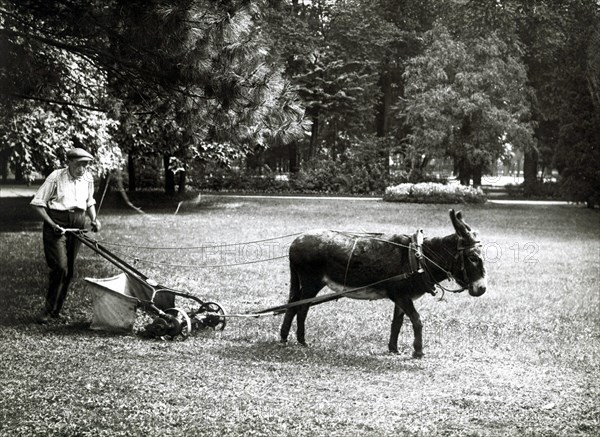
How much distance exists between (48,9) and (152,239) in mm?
8158

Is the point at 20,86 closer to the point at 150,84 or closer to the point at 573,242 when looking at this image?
the point at 150,84

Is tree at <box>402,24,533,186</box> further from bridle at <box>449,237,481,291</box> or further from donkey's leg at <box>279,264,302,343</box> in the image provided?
bridle at <box>449,237,481,291</box>

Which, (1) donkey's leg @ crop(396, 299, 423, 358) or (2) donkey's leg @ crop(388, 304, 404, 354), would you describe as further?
(2) donkey's leg @ crop(388, 304, 404, 354)

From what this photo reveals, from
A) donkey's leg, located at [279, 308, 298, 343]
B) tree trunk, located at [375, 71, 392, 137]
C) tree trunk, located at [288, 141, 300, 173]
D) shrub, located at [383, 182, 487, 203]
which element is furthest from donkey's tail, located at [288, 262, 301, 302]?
tree trunk, located at [375, 71, 392, 137]

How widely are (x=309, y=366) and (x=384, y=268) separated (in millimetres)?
1295

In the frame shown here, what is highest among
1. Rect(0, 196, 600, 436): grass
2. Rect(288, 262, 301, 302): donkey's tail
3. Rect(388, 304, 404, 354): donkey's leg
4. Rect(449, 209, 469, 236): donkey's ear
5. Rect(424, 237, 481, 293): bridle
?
Rect(449, 209, 469, 236): donkey's ear

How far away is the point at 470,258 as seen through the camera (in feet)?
23.8

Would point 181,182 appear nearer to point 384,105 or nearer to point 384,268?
point 384,105

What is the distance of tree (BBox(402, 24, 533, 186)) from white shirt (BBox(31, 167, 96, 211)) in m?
23.3

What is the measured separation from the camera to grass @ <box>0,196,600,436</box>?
560 centimetres

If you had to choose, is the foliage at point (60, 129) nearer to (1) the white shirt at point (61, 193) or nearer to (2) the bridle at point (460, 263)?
(1) the white shirt at point (61, 193)

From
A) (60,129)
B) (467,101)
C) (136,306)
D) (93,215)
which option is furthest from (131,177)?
(136,306)

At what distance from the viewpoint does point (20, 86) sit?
11078 mm

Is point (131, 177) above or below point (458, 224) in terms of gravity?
below
